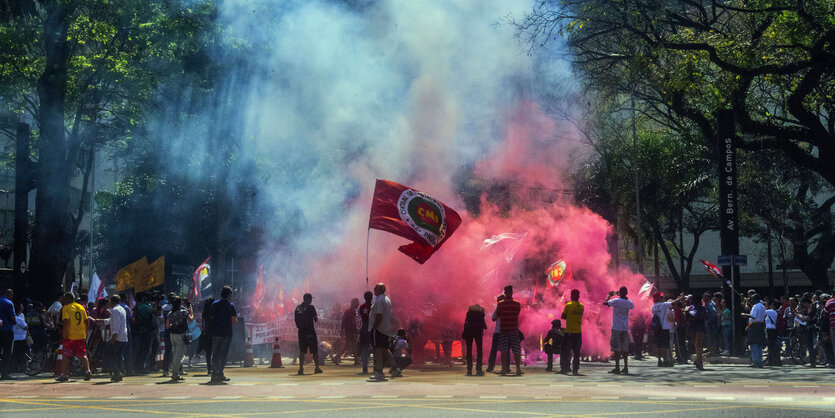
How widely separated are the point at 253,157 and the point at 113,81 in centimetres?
560

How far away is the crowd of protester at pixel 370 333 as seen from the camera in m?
15.7

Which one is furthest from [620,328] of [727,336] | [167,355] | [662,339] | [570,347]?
[167,355]

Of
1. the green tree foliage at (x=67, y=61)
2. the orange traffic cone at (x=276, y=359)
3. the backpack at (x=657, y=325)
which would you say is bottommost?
the orange traffic cone at (x=276, y=359)

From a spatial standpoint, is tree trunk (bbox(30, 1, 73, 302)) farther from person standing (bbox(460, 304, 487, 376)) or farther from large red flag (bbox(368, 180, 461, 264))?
person standing (bbox(460, 304, 487, 376))

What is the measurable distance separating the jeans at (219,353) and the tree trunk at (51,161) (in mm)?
8644

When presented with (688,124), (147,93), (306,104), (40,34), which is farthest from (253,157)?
(688,124)

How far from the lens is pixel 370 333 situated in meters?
15.2

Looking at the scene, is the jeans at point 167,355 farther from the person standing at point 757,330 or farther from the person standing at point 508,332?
the person standing at point 757,330

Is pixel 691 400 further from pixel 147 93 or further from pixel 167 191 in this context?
pixel 167 191

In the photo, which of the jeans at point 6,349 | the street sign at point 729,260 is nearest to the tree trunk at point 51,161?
the jeans at point 6,349

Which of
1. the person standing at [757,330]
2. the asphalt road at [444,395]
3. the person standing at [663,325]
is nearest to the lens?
the asphalt road at [444,395]

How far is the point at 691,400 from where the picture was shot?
11125 millimetres

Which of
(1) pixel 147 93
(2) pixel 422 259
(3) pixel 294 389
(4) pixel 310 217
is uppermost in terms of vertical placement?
(1) pixel 147 93

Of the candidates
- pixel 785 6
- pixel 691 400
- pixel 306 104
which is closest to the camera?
pixel 691 400
